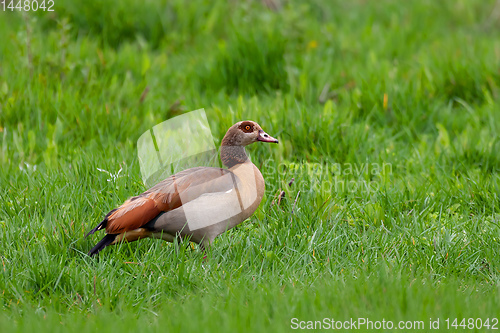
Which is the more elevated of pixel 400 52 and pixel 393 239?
pixel 400 52

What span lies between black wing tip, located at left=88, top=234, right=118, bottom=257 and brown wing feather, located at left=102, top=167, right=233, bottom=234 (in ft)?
0.21

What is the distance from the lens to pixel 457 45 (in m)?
7.71

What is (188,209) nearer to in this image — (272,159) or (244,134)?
(244,134)

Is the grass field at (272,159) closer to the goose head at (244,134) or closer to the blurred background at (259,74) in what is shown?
the blurred background at (259,74)

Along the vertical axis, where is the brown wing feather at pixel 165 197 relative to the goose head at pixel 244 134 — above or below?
below

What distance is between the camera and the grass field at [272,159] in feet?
10.6

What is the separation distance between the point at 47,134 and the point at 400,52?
15.1 ft

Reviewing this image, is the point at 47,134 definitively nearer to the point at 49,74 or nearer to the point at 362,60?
the point at 49,74

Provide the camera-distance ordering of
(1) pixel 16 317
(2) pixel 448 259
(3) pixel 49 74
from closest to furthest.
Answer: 1. (1) pixel 16 317
2. (2) pixel 448 259
3. (3) pixel 49 74

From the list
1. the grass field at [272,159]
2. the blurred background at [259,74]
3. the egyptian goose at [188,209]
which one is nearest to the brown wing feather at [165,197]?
the egyptian goose at [188,209]

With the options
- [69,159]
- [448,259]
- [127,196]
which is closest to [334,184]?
[448,259]

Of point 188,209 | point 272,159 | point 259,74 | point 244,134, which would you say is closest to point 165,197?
point 188,209

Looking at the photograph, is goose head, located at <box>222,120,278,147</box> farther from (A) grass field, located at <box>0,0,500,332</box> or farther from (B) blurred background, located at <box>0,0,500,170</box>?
(B) blurred background, located at <box>0,0,500,170</box>

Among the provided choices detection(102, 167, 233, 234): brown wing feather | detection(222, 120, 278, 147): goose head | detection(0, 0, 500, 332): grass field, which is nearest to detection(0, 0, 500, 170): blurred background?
detection(0, 0, 500, 332): grass field
